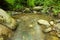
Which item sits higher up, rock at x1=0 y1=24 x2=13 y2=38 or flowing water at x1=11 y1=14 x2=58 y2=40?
rock at x1=0 y1=24 x2=13 y2=38

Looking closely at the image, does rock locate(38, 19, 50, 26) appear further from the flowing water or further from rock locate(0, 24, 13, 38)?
rock locate(0, 24, 13, 38)

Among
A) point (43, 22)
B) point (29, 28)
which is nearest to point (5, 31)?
point (29, 28)

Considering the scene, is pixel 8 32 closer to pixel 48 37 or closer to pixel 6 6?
pixel 48 37

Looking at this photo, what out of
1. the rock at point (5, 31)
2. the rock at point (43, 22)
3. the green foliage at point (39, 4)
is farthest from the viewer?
the green foliage at point (39, 4)

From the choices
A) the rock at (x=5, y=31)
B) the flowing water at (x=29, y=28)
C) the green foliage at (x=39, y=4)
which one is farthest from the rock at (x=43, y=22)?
the rock at (x=5, y=31)

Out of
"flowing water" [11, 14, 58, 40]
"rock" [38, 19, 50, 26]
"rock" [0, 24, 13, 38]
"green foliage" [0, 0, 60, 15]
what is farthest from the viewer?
"green foliage" [0, 0, 60, 15]

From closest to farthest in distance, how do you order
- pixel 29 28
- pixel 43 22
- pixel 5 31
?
pixel 5 31, pixel 29 28, pixel 43 22

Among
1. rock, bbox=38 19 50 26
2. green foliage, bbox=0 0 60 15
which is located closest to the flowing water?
rock, bbox=38 19 50 26

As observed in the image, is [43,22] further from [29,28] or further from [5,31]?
[5,31]

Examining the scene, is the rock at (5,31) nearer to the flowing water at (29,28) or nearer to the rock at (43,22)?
the flowing water at (29,28)

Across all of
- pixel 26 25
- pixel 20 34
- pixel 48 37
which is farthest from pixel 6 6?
pixel 48 37

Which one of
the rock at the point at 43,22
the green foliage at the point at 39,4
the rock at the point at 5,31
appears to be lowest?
the green foliage at the point at 39,4

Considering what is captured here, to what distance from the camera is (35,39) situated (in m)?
5.58

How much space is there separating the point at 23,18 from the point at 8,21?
45.9 inches
